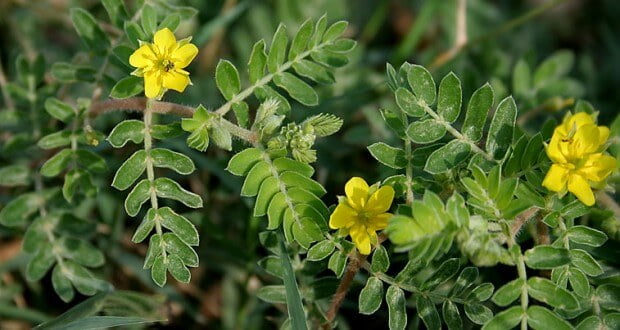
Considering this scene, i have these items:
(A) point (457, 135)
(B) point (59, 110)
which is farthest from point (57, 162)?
(A) point (457, 135)

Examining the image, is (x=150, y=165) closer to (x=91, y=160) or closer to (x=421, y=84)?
(x=91, y=160)

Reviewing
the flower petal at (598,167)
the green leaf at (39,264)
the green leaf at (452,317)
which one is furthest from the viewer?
the green leaf at (39,264)

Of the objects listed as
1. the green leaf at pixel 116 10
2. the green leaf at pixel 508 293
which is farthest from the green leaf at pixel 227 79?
the green leaf at pixel 508 293

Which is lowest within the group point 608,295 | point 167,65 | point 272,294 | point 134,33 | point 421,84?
point 608,295

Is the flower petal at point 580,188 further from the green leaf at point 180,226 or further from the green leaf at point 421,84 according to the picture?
the green leaf at point 180,226

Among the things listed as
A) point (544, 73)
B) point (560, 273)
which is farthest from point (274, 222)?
point (544, 73)

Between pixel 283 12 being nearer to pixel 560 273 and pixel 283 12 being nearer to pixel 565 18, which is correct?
pixel 565 18

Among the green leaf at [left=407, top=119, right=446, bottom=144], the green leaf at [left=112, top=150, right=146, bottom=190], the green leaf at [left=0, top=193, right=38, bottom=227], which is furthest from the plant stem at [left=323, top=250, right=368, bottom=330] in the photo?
the green leaf at [left=0, top=193, right=38, bottom=227]
